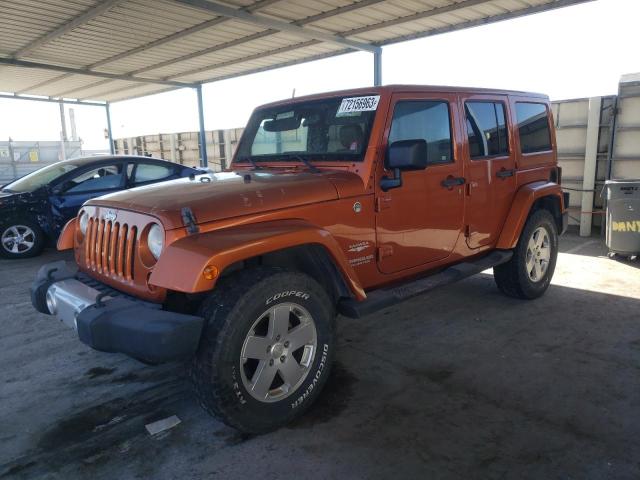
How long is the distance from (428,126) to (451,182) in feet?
1.56

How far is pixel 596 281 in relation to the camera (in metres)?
5.51

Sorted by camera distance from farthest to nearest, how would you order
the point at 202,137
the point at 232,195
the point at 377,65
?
the point at 202,137, the point at 377,65, the point at 232,195

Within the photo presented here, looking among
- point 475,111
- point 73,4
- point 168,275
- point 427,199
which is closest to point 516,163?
point 475,111

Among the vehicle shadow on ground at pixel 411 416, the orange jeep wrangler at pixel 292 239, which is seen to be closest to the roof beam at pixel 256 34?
the orange jeep wrangler at pixel 292 239

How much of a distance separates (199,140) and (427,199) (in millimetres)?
12754

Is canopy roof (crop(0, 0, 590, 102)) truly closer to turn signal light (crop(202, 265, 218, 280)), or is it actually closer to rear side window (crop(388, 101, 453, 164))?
rear side window (crop(388, 101, 453, 164))

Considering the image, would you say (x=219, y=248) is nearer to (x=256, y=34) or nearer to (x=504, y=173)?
(x=504, y=173)

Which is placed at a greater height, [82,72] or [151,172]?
[82,72]

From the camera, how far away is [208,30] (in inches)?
370

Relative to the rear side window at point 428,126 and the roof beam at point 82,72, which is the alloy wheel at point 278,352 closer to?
the rear side window at point 428,126

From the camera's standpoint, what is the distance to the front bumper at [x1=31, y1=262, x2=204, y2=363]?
2258 mm

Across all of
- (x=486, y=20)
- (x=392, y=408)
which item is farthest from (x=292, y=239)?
(x=486, y=20)

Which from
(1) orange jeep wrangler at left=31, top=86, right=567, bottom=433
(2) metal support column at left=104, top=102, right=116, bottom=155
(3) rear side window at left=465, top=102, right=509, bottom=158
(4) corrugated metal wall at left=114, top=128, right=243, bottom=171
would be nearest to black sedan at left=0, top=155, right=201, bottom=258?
(1) orange jeep wrangler at left=31, top=86, right=567, bottom=433

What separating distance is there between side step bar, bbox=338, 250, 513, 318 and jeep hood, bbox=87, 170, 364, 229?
2.31 ft
